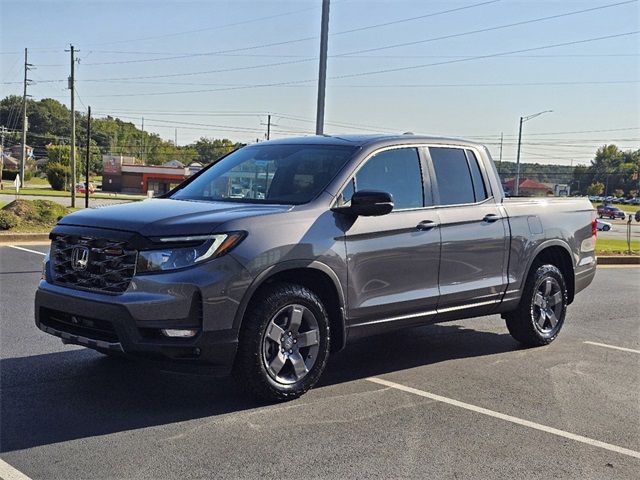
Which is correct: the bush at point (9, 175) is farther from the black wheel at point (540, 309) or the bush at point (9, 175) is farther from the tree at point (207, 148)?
the black wheel at point (540, 309)

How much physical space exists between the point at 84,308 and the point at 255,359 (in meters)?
1.18

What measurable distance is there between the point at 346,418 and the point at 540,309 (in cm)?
335

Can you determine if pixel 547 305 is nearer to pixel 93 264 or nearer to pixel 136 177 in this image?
pixel 93 264

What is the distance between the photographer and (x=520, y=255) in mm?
7086

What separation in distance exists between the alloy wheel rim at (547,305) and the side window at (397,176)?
6.55 ft

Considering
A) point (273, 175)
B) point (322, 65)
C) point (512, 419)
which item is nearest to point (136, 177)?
point (322, 65)

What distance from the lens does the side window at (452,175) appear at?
21.5 ft

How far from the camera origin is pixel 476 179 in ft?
22.8

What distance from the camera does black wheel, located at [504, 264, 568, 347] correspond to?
7324 mm

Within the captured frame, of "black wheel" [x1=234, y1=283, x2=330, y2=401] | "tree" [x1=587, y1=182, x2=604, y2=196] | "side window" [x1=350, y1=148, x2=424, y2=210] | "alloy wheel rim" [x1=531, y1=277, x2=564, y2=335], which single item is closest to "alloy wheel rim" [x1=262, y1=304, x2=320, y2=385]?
"black wheel" [x1=234, y1=283, x2=330, y2=401]

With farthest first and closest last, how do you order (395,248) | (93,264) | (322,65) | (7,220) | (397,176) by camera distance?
(322,65), (7,220), (397,176), (395,248), (93,264)

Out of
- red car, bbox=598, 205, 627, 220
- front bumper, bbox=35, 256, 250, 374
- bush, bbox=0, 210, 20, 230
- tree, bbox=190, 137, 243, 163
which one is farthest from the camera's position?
tree, bbox=190, 137, 243, 163

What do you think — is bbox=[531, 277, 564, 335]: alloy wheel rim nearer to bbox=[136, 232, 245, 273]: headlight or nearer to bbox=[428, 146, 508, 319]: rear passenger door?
bbox=[428, 146, 508, 319]: rear passenger door

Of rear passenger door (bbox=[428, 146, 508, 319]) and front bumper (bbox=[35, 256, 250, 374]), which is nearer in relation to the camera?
front bumper (bbox=[35, 256, 250, 374])
